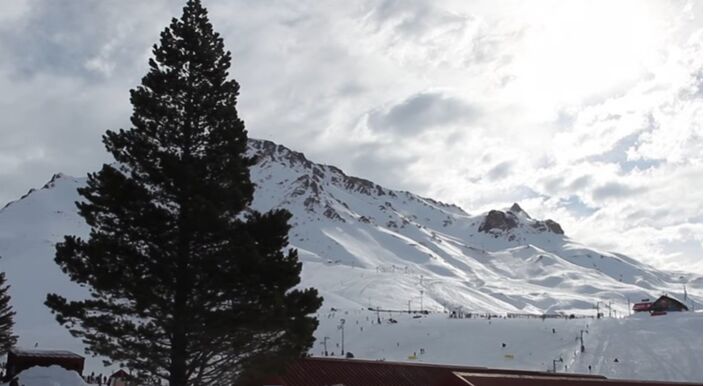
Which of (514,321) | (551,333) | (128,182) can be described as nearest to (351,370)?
(128,182)

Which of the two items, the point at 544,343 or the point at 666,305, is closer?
the point at 544,343

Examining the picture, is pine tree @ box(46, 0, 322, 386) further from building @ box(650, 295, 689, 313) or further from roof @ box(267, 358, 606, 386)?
building @ box(650, 295, 689, 313)

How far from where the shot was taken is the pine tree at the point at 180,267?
19516 mm

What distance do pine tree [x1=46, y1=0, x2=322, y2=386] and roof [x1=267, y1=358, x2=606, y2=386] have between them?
22.8 ft

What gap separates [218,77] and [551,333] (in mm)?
61916

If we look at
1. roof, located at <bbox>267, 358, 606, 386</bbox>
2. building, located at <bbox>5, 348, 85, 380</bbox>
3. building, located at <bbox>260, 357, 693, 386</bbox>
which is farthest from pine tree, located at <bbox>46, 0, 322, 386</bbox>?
roof, located at <bbox>267, 358, 606, 386</bbox>

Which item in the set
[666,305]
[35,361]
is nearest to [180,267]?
[35,361]

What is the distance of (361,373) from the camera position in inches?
1121

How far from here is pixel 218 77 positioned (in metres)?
22.3

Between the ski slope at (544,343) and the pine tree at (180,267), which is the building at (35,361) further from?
the ski slope at (544,343)

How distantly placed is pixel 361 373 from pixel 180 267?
36.0 ft

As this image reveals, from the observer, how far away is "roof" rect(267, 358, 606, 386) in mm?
27125

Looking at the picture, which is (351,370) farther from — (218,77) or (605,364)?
(605,364)

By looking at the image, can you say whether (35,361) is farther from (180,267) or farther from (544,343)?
(544,343)
